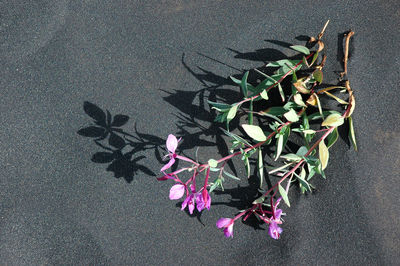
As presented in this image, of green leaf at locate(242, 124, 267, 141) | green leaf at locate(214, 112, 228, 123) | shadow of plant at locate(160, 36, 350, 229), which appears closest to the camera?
green leaf at locate(242, 124, 267, 141)

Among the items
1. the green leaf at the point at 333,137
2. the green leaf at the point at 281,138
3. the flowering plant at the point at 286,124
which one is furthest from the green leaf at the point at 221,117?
the green leaf at the point at 333,137

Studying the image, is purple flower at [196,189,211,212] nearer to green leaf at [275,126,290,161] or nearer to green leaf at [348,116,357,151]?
green leaf at [275,126,290,161]

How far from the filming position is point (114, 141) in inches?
57.7

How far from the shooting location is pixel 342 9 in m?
1.46

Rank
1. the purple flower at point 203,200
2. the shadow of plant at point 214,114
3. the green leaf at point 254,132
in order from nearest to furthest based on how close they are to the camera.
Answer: the purple flower at point 203,200, the green leaf at point 254,132, the shadow of plant at point 214,114

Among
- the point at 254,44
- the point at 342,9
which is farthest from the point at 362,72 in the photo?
the point at 254,44

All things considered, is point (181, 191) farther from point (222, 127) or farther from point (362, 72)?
point (362, 72)

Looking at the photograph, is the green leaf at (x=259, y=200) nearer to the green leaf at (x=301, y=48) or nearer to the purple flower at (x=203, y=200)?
the purple flower at (x=203, y=200)

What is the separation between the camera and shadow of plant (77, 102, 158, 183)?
4.80ft

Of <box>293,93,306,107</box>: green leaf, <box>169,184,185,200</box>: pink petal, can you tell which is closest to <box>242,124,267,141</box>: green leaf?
<box>293,93,306,107</box>: green leaf

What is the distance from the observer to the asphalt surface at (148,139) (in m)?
1.46

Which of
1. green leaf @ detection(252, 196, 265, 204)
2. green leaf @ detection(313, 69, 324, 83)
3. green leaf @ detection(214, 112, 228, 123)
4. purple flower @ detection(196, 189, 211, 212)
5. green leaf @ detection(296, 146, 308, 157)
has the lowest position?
green leaf @ detection(252, 196, 265, 204)

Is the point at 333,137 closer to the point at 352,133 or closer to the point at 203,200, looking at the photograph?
the point at 352,133

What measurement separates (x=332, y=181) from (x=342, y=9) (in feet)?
2.54
